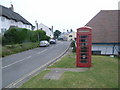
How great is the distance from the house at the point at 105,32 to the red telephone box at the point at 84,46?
1146 cm

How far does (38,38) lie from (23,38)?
7528mm

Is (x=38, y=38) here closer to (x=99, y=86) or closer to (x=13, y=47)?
(x=13, y=47)

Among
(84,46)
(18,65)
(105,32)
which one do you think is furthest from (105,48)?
(18,65)

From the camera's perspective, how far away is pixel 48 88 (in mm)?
6242

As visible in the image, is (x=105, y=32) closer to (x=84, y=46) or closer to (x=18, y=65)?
(x=84, y=46)

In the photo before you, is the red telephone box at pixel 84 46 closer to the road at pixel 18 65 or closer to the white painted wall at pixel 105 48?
the road at pixel 18 65

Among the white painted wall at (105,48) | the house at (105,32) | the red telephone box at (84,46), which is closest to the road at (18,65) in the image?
the red telephone box at (84,46)

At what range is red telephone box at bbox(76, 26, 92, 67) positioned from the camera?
432 inches

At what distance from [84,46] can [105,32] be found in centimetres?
1377

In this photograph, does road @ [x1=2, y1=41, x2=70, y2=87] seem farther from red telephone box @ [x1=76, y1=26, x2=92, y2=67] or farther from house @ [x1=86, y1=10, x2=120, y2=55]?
house @ [x1=86, y1=10, x2=120, y2=55]

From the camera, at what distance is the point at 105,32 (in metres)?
23.7

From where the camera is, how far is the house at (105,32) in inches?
874

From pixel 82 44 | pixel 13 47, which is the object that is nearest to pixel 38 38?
pixel 13 47

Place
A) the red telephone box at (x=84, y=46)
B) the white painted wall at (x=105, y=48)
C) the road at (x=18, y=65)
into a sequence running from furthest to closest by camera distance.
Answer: the white painted wall at (x=105, y=48), the red telephone box at (x=84, y=46), the road at (x=18, y=65)
